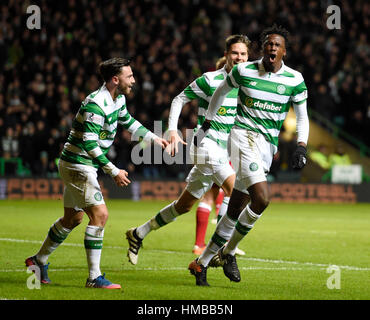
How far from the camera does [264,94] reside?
749 cm

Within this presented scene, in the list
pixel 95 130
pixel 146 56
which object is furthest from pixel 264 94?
pixel 146 56

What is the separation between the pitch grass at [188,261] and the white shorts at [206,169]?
0.93 m

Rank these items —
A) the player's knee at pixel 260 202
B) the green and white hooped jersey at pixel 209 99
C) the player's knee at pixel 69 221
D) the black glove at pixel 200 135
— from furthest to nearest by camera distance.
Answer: the green and white hooped jersey at pixel 209 99 → the black glove at pixel 200 135 → the player's knee at pixel 69 221 → the player's knee at pixel 260 202

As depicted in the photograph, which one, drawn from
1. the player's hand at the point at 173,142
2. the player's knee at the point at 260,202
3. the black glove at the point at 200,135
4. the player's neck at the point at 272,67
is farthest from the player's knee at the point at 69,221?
the player's neck at the point at 272,67

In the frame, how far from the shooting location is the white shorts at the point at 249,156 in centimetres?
729

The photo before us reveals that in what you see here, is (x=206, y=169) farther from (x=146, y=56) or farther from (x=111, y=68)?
(x=146, y=56)

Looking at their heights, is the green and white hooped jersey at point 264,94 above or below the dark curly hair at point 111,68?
below

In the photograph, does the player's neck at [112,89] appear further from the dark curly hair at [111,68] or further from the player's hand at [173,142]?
the player's hand at [173,142]

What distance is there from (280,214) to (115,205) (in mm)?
4379

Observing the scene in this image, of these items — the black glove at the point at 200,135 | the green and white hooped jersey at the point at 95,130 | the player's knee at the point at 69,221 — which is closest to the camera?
the green and white hooped jersey at the point at 95,130

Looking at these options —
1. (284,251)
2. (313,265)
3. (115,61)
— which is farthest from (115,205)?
(115,61)

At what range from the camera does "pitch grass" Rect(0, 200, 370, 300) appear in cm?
A: 680

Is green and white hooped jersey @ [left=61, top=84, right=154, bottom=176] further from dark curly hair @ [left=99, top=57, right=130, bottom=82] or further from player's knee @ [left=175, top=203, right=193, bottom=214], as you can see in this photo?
player's knee @ [left=175, top=203, right=193, bottom=214]

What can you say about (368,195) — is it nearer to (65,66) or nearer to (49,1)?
(65,66)
